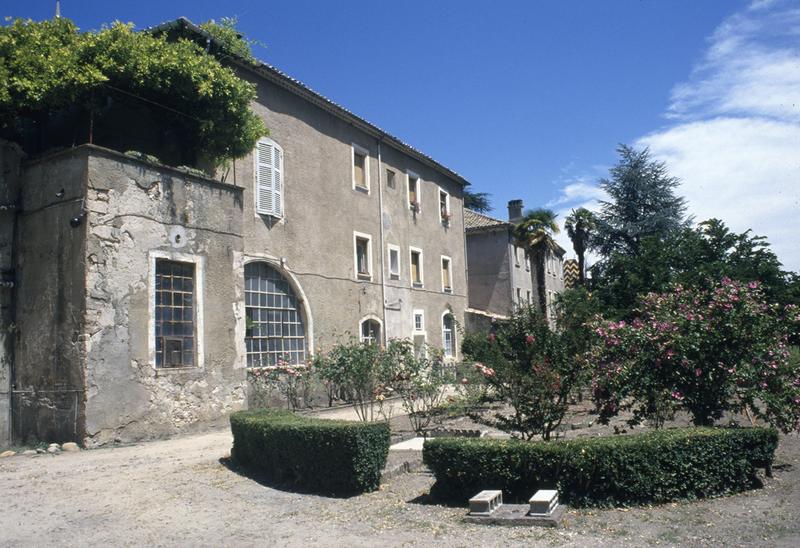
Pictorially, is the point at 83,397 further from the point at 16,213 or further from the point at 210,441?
the point at 16,213

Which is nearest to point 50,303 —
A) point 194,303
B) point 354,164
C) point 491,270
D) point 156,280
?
point 156,280

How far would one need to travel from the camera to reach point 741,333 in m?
9.55

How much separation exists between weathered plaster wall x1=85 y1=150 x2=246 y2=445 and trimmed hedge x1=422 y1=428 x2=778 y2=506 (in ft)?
21.3

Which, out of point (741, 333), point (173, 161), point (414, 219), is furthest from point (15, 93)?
point (414, 219)

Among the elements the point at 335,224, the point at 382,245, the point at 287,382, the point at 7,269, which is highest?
the point at 335,224

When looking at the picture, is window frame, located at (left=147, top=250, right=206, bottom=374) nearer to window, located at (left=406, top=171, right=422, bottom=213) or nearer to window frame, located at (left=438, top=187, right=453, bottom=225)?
window, located at (left=406, top=171, right=422, bottom=213)

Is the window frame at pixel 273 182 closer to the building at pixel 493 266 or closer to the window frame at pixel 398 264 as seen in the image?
the window frame at pixel 398 264

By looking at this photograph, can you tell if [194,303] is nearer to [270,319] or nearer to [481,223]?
[270,319]

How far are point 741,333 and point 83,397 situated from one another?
1050cm

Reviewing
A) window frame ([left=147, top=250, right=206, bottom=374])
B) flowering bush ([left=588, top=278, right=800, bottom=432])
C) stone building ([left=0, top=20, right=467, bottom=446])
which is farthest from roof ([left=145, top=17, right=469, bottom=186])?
flowering bush ([left=588, top=278, right=800, bottom=432])

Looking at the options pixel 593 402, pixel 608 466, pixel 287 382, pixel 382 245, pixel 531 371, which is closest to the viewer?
pixel 608 466

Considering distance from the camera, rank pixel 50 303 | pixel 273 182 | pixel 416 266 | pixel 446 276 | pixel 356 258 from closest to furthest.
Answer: pixel 50 303 < pixel 273 182 < pixel 356 258 < pixel 416 266 < pixel 446 276

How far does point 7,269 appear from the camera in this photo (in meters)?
12.8

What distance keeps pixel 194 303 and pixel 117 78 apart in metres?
4.65
